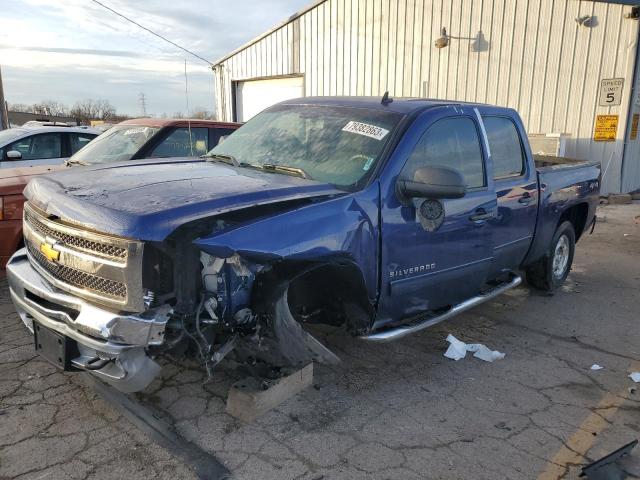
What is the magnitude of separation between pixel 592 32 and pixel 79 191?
1165cm

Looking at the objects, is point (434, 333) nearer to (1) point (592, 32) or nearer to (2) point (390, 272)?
(2) point (390, 272)

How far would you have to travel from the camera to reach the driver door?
3.31m

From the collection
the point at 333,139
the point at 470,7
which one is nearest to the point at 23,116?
the point at 470,7

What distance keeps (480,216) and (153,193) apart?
2445 mm

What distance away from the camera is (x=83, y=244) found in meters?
2.56

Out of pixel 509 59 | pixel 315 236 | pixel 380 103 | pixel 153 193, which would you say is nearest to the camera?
pixel 153 193

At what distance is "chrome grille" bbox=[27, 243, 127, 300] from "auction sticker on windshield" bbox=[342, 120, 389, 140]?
193cm

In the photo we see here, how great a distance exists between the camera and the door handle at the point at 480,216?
12.7ft

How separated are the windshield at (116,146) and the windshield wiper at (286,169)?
3.24m

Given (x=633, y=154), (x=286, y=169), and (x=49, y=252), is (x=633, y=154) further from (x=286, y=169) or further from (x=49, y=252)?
(x=49, y=252)

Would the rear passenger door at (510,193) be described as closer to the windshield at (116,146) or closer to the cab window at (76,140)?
the windshield at (116,146)

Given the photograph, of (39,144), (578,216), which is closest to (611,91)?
(578,216)

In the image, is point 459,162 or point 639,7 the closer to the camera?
point 459,162

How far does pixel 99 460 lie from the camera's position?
2.68 meters
